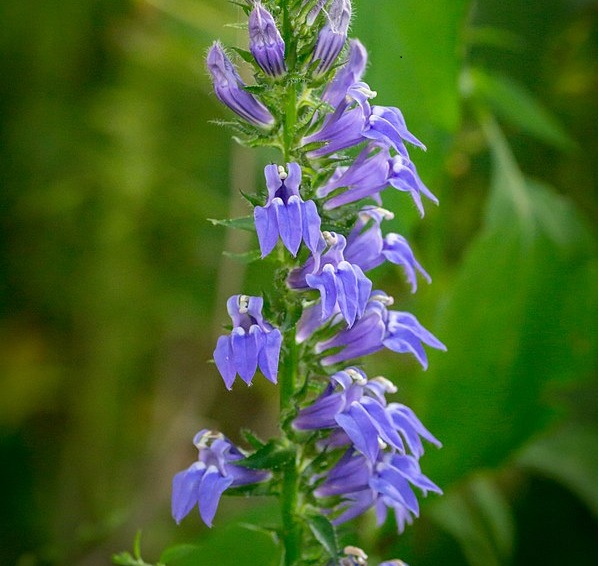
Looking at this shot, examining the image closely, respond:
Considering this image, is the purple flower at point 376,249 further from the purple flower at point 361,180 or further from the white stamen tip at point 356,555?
the white stamen tip at point 356,555

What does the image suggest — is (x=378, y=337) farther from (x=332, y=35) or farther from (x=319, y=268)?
(x=332, y=35)

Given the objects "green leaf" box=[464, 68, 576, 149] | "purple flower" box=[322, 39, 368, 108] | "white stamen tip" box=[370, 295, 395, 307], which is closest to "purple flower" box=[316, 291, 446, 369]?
"white stamen tip" box=[370, 295, 395, 307]

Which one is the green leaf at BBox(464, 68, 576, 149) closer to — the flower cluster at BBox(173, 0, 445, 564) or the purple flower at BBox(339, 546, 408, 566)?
the flower cluster at BBox(173, 0, 445, 564)

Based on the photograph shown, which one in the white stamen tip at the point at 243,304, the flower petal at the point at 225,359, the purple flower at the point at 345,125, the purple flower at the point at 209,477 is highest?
the purple flower at the point at 345,125

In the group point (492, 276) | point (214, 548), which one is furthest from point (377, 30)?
point (214, 548)

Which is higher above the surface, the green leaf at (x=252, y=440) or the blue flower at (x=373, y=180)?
the blue flower at (x=373, y=180)

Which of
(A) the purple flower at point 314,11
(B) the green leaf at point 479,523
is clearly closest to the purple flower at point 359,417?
(A) the purple flower at point 314,11

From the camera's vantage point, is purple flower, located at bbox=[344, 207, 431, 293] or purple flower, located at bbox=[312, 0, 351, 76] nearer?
purple flower, located at bbox=[312, 0, 351, 76]
